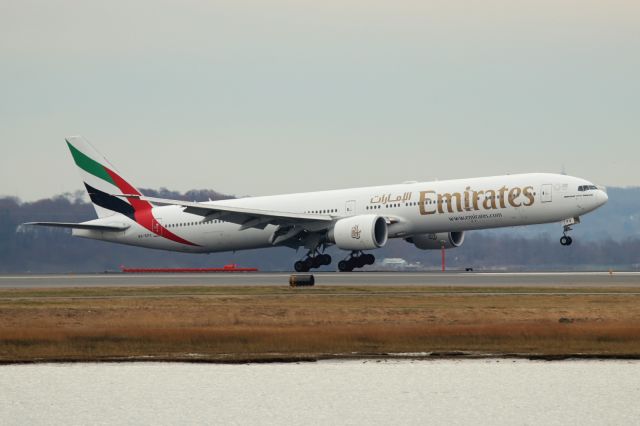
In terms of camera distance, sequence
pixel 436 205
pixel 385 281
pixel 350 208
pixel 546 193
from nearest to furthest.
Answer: pixel 385 281 → pixel 546 193 → pixel 436 205 → pixel 350 208

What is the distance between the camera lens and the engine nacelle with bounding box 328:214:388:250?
5788cm

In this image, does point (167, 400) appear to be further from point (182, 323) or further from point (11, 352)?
point (182, 323)

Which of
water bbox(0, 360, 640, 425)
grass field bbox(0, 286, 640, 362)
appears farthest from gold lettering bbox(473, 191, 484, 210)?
water bbox(0, 360, 640, 425)

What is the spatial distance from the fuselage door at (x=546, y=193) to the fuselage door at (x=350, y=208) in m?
10.9

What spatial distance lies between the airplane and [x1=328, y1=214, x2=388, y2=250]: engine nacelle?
0.05 m

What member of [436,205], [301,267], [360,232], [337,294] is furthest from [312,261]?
[337,294]

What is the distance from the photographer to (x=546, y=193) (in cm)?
5638

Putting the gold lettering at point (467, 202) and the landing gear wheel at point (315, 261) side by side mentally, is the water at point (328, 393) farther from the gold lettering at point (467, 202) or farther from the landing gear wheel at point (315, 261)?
the landing gear wheel at point (315, 261)

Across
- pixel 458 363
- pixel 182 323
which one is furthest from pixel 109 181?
pixel 458 363

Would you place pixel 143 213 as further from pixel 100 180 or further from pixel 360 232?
pixel 360 232

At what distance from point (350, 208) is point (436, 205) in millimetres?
5834

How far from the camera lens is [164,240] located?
6944 cm

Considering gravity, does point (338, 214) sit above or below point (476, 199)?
below

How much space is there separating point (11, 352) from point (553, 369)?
488 inches
